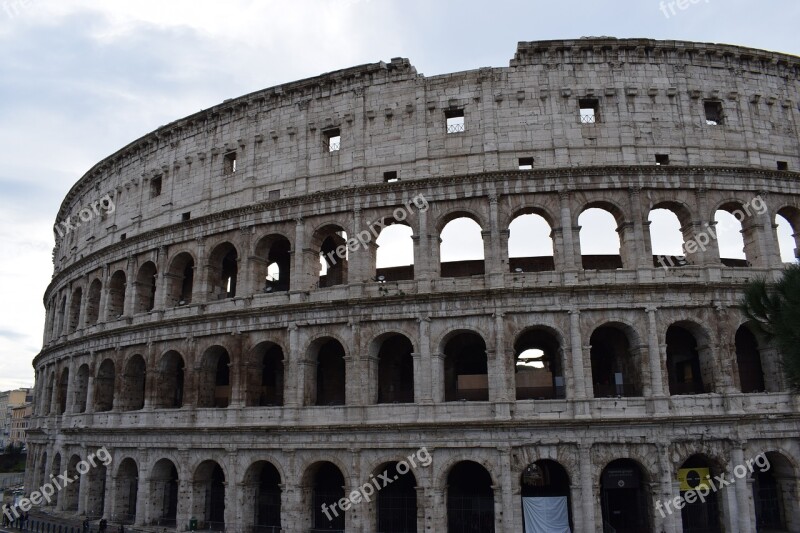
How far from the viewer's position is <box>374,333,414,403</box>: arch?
83.7ft

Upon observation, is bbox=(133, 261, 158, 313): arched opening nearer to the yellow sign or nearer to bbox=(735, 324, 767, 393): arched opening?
the yellow sign

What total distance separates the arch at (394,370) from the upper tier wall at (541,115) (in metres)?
7.05

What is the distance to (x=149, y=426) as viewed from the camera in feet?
90.2

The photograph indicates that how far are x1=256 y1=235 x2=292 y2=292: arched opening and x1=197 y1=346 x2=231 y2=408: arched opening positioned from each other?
12.3 ft

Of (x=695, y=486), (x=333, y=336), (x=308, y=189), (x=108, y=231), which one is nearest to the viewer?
(x=695, y=486)

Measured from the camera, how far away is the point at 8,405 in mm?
110938

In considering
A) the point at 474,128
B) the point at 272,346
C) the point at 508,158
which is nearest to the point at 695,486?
the point at 508,158

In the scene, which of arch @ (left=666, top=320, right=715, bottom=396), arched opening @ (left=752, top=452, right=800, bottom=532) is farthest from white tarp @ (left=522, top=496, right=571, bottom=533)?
arched opening @ (left=752, top=452, right=800, bottom=532)

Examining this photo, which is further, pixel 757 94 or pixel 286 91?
pixel 286 91

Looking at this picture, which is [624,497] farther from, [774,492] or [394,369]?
[394,369]

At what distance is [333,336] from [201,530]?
10034 mm

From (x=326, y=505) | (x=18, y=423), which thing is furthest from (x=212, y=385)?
(x=18, y=423)

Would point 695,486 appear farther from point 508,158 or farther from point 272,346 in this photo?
point 272,346

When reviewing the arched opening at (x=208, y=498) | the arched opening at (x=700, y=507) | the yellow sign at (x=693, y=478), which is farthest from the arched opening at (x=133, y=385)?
the arched opening at (x=700, y=507)
